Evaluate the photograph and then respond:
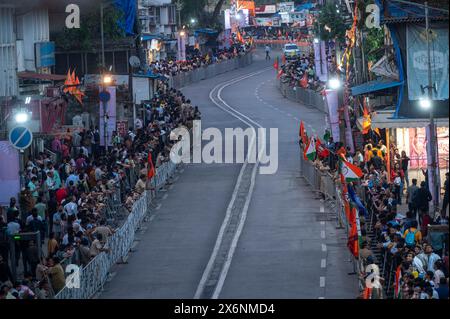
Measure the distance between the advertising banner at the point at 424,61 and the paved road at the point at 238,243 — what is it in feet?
16.8

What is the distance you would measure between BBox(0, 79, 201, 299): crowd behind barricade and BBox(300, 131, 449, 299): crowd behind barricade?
6662 mm

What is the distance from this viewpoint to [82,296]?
3416 centimetres

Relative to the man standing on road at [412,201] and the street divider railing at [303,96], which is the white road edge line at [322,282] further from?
the street divider railing at [303,96]

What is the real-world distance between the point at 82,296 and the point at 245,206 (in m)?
16.4

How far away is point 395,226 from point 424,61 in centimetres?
1076

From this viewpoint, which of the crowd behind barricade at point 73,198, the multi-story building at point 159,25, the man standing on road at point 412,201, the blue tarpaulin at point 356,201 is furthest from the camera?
the multi-story building at point 159,25

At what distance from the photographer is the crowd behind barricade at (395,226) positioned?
30.8 m

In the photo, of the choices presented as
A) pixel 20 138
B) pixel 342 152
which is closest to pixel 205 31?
pixel 342 152

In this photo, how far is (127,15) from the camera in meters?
72.0

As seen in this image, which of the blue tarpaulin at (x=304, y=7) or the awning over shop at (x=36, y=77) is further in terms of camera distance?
the blue tarpaulin at (x=304, y=7)

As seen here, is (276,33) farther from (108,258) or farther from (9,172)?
(108,258)

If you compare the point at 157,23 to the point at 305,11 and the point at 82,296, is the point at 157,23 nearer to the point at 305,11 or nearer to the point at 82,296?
the point at 305,11

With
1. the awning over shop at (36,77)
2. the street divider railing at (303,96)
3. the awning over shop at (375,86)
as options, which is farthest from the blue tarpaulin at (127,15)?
the awning over shop at (375,86)

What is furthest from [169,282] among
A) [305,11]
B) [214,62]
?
[305,11]
